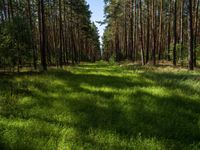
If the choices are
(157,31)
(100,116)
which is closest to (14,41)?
(100,116)

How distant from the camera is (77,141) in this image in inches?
271

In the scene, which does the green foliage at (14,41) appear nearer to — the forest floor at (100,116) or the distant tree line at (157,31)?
the forest floor at (100,116)

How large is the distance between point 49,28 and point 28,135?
57.8 metres

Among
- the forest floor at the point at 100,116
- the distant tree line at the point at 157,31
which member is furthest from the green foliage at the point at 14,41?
the distant tree line at the point at 157,31

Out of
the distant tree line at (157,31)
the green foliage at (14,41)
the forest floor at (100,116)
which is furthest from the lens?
the distant tree line at (157,31)

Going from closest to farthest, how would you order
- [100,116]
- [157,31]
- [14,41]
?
[100,116], [14,41], [157,31]

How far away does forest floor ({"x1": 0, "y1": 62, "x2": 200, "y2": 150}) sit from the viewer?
689cm

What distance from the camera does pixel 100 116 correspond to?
Answer: 8.65m

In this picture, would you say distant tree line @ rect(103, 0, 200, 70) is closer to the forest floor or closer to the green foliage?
the green foliage

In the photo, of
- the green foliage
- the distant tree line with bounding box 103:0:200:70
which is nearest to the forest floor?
the green foliage

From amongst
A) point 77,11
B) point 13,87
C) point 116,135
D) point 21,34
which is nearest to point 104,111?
point 116,135

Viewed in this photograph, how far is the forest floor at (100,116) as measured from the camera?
689 cm

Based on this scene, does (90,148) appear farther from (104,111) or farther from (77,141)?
(104,111)

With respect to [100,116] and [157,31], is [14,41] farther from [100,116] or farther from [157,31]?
[157,31]
